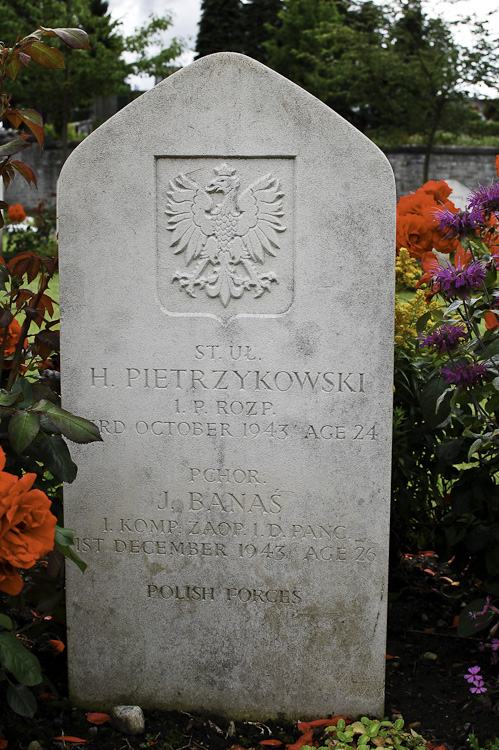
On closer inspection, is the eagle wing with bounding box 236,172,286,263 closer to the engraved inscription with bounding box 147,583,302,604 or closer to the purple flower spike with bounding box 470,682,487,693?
the engraved inscription with bounding box 147,583,302,604

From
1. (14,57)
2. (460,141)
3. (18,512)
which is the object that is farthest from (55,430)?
(460,141)

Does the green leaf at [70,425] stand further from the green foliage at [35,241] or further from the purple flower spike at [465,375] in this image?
the green foliage at [35,241]

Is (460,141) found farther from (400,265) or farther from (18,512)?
(18,512)

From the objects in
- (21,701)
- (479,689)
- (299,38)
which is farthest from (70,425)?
(299,38)

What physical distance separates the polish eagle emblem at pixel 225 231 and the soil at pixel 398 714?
146 centimetres

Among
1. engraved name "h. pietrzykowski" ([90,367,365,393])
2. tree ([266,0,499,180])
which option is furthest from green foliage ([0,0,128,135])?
engraved name "h. pietrzykowski" ([90,367,365,393])

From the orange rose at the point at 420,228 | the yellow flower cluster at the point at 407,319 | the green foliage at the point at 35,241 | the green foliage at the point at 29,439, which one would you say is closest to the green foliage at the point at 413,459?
the yellow flower cluster at the point at 407,319

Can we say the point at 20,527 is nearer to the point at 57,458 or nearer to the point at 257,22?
the point at 57,458

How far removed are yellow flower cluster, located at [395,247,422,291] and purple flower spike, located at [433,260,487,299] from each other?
0.77 m

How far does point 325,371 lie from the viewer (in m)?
2.57

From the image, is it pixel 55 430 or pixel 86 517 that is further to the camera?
pixel 86 517

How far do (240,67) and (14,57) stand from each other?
2.31 ft

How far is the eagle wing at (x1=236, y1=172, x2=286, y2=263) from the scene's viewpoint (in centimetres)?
254

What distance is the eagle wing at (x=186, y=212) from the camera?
257cm
